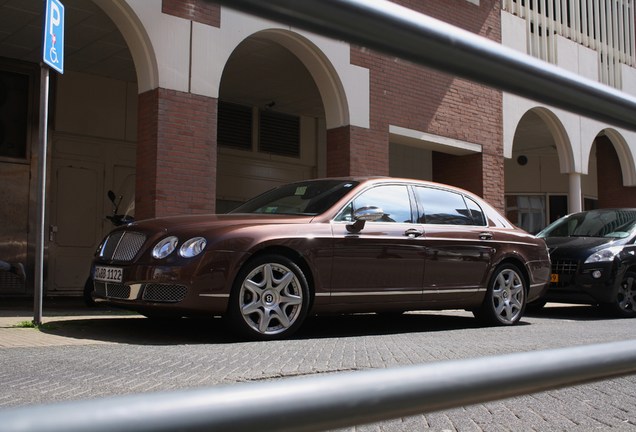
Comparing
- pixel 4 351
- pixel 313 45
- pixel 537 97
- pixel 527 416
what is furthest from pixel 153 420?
pixel 313 45

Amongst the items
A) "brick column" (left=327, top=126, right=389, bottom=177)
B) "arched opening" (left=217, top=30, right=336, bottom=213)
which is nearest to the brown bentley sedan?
"brick column" (left=327, top=126, right=389, bottom=177)

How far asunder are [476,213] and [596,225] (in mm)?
3518

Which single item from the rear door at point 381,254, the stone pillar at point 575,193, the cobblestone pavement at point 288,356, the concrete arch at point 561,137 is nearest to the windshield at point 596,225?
the cobblestone pavement at point 288,356

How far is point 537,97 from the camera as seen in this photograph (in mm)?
986

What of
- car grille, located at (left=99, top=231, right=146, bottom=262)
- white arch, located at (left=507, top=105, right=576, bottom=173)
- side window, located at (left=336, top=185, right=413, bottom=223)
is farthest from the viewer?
white arch, located at (left=507, top=105, right=576, bottom=173)

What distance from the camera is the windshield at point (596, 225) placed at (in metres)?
10.6

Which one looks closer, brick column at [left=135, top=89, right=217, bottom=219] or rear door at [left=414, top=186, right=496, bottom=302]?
rear door at [left=414, top=186, right=496, bottom=302]

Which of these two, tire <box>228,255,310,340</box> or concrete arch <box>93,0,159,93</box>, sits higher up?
concrete arch <box>93,0,159,93</box>

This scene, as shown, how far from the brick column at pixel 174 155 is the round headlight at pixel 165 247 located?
3838mm

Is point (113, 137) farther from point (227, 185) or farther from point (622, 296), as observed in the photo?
point (622, 296)

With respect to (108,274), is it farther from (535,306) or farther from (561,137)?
(561,137)

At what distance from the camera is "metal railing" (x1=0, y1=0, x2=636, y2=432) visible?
1.88 ft

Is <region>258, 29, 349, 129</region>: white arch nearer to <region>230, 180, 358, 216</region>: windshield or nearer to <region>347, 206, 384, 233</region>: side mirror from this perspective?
<region>230, 180, 358, 216</region>: windshield

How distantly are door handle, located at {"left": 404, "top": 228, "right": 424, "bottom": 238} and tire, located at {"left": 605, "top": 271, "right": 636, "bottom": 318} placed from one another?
12.7 feet
